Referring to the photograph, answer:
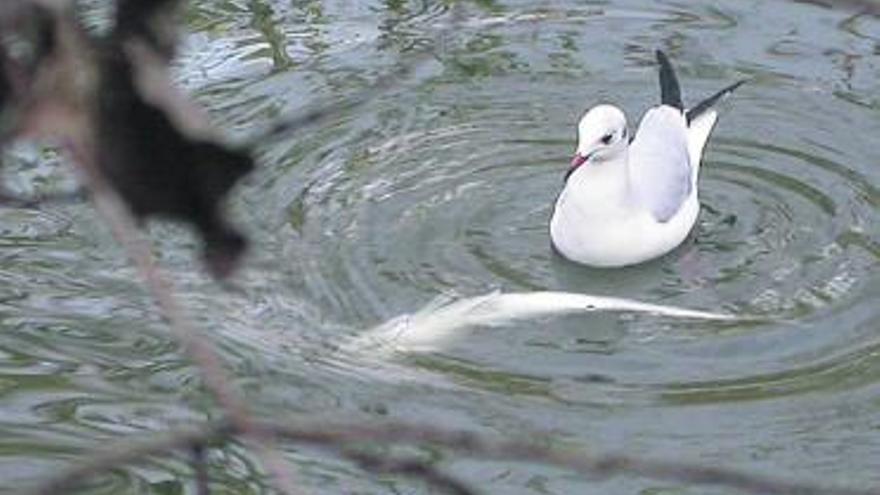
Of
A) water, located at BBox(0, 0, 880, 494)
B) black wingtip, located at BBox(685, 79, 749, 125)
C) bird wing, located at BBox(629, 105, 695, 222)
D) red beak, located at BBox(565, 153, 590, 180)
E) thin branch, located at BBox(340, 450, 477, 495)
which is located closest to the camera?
thin branch, located at BBox(340, 450, 477, 495)

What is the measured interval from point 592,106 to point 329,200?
2.97ft

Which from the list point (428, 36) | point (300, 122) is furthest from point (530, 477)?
point (300, 122)

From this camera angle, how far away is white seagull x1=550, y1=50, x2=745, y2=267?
18.1 ft

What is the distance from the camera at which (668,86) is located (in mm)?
5984

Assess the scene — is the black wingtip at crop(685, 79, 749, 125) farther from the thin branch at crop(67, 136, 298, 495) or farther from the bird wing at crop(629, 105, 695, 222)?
the thin branch at crop(67, 136, 298, 495)

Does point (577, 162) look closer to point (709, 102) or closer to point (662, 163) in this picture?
point (662, 163)

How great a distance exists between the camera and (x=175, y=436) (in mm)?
892

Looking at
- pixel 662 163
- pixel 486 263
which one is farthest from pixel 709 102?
pixel 486 263

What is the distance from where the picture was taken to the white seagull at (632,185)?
218 inches

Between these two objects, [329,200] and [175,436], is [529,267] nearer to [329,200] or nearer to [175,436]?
[329,200]

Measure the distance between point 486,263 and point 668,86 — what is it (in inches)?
36.9

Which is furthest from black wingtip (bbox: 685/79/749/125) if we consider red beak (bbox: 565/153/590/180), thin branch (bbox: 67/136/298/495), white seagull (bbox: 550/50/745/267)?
thin branch (bbox: 67/136/298/495)

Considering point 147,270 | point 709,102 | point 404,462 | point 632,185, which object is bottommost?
Answer: point 632,185

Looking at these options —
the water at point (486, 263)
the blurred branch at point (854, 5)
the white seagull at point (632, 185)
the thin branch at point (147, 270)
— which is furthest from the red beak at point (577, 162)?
the thin branch at point (147, 270)
